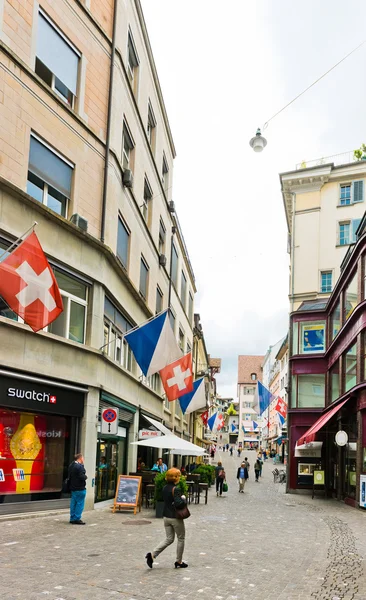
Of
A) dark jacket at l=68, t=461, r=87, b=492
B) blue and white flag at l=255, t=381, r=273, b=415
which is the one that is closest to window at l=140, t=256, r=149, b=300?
blue and white flag at l=255, t=381, r=273, b=415

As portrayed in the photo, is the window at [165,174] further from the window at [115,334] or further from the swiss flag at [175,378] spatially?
the swiss flag at [175,378]

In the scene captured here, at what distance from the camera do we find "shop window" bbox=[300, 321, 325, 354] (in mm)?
36656

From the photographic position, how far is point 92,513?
1741 cm

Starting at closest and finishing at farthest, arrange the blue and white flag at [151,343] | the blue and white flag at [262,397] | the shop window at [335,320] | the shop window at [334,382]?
1. the blue and white flag at [151,343]
2. the shop window at [335,320]
3. the shop window at [334,382]
4. the blue and white flag at [262,397]

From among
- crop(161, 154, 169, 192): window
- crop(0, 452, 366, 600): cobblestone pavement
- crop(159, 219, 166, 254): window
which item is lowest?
crop(0, 452, 366, 600): cobblestone pavement

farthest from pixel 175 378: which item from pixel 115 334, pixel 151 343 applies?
pixel 151 343

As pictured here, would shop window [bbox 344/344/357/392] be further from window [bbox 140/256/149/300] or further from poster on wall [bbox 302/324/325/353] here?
window [bbox 140/256/149/300]

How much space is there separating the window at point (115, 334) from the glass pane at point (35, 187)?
15.5 feet

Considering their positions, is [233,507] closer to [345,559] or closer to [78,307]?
[78,307]

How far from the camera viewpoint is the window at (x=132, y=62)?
81.2 ft

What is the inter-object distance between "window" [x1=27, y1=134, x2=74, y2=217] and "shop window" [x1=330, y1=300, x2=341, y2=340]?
18122mm

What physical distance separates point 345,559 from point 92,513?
26.0ft

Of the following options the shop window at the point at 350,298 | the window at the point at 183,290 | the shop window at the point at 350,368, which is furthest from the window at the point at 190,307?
the shop window at the point at 350,368

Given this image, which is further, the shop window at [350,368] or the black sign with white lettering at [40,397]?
the shop window at [350,368]
